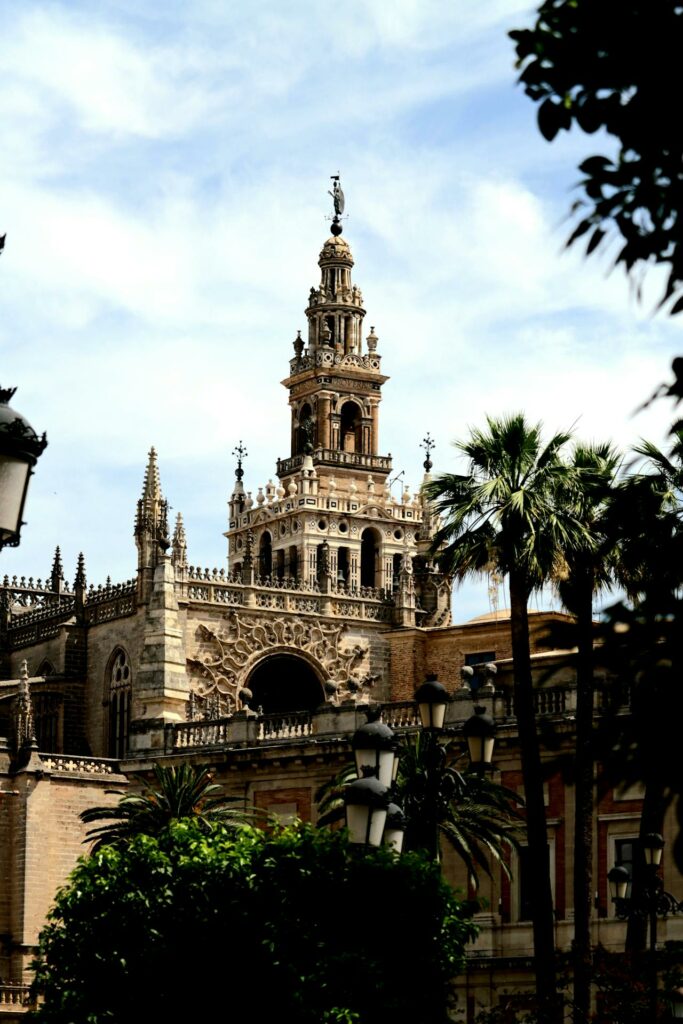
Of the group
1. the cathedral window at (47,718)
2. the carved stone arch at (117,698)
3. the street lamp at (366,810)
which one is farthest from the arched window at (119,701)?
the street lamp at (366,810)

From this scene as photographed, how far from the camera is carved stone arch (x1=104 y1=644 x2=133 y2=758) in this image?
76.8 meters

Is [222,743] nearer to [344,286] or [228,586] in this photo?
[228,586]

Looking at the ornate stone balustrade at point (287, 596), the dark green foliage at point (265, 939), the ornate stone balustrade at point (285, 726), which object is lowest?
the dark green foliage at point (265, 939)

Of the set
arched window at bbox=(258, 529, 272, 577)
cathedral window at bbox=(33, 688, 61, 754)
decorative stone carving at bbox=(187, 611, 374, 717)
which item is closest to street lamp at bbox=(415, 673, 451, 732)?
decorative stone carving at bbox=(187, 611, 374, 717)

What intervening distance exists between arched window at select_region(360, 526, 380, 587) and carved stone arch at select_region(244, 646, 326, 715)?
2470 centimetres

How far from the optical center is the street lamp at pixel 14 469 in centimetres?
1255

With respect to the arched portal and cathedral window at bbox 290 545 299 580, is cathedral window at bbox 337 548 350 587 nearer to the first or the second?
cathedral window at bbox 290 545 299 580

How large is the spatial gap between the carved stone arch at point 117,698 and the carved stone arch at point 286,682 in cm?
436

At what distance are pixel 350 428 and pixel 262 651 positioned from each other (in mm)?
35988

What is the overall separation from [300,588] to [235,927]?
48.2m

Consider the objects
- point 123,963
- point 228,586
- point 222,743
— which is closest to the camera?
point 123,963

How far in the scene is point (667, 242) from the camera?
10.3 metres

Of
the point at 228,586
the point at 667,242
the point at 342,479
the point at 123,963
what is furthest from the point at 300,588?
the point at 667,242

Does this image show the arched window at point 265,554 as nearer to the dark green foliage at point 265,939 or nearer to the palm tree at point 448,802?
the palm tree at point 448,802
